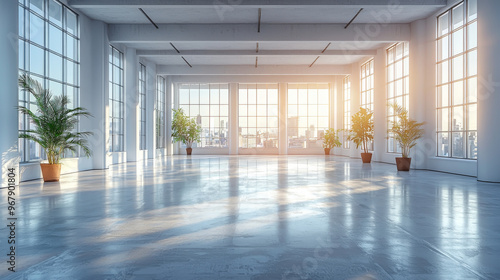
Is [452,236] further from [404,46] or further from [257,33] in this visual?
[404,46]

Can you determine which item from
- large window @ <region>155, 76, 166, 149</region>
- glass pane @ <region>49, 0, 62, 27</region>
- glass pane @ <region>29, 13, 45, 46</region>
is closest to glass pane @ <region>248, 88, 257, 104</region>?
large window @ <region>155, 76, 166, 149</region>

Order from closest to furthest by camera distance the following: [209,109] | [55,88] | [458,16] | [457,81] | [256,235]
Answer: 1. [256,235]
2. [55,88]
3. [458,16]
4. [457,81]
5. [209,109]

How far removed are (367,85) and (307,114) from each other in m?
9.14

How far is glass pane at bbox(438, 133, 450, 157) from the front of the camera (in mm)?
15281

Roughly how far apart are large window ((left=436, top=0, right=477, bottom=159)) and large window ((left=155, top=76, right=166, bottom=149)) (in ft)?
64.7

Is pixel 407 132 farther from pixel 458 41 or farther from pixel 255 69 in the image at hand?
pixel 255 69

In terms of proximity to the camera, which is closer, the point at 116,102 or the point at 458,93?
the point at 458,93

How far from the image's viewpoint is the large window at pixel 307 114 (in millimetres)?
33312

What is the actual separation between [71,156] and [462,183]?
47.6 ft

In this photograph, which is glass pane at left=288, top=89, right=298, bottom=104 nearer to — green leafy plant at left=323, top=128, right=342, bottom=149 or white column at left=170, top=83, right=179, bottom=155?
green leafy plant at left=323, top=128, right=342, bottom=149

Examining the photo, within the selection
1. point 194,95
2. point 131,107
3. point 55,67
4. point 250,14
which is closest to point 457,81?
point 250,14

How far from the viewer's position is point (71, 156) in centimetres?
1545

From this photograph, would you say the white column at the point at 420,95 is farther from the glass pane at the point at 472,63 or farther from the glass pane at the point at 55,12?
the glass pane at the point at 55,12

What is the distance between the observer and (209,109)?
109 feet
